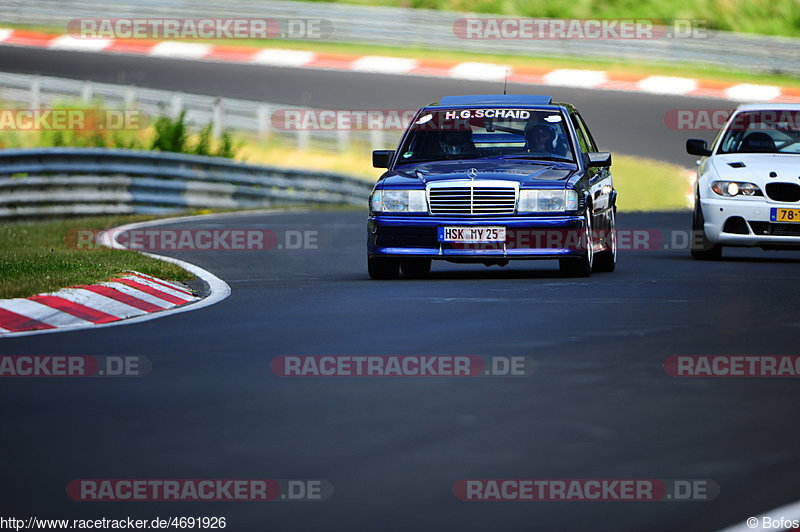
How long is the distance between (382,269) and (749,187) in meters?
4.18

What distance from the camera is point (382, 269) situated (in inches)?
579

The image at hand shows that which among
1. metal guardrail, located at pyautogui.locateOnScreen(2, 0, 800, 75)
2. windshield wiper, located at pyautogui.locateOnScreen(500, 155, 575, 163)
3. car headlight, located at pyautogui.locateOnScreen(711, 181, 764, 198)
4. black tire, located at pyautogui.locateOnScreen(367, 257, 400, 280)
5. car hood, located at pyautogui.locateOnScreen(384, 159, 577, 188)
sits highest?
metal guardrail, located at pyautogui.locateOnScreen(2, 0, 800, 75)

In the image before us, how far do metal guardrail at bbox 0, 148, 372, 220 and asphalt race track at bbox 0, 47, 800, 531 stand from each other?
10.9 m

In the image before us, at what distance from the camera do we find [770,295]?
13008 mm

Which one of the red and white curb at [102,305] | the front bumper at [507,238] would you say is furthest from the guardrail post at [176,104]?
the red and white curb at [102,305]

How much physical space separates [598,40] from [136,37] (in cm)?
1101

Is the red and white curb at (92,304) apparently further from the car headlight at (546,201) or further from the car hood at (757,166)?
the car hood at (757,166)

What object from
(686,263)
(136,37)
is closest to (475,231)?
(686,263)

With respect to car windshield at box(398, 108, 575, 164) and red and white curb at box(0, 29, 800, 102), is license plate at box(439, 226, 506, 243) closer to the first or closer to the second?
car windshield at box(398, 108, 575, 164)

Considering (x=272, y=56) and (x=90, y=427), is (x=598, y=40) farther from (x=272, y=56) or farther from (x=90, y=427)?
(x=90, y=427)

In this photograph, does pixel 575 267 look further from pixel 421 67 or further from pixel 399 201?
pixel 421 67

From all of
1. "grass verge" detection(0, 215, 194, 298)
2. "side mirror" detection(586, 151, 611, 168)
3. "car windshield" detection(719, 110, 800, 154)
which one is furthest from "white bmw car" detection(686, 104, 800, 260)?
"grass verge" detection(0, 215, 194, 298)

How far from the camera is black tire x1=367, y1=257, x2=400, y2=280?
14.6 m

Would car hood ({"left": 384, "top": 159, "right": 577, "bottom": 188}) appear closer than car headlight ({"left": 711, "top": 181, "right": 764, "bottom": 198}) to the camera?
Yes
